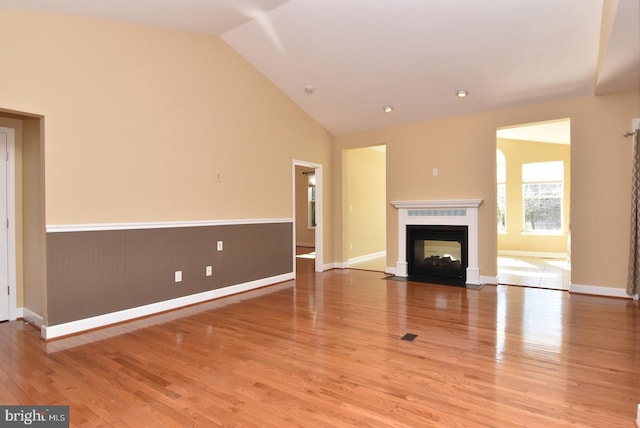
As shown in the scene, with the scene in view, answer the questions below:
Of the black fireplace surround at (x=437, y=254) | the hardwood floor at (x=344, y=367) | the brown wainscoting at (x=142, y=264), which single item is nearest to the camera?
the hardwood floor at (x=344, y=367)

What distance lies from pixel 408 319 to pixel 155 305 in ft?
9.20

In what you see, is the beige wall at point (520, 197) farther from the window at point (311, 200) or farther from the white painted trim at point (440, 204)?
the window at point (311, 200)

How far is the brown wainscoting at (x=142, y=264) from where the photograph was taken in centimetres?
338

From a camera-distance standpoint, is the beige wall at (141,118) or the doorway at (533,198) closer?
the beige wall at (141,118)

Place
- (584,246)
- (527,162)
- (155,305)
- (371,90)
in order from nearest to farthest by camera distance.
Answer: (155,305)
(584,246)
(371,90)
(527,162)

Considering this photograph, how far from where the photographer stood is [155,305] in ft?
13.4

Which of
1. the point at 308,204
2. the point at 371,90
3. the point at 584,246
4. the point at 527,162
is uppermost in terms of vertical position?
the point at 371,90

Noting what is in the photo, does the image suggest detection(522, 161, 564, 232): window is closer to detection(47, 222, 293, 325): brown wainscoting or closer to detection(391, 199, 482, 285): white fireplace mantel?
detection(391, 199, 482, 285): white fireplace mantel

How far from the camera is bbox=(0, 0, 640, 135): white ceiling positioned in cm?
350

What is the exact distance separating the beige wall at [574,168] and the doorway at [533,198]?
2598mm

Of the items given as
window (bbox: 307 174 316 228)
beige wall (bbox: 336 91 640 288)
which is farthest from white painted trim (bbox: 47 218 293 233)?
window (bbox: 307 174 316 228)

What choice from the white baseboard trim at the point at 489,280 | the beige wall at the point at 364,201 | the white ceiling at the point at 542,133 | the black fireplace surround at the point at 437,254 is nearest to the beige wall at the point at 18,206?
the beige wall at the point at 364,201

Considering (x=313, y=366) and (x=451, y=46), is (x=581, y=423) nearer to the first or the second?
(x=313, y=366)

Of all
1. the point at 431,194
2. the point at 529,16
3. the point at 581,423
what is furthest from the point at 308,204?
the point at 581,423
